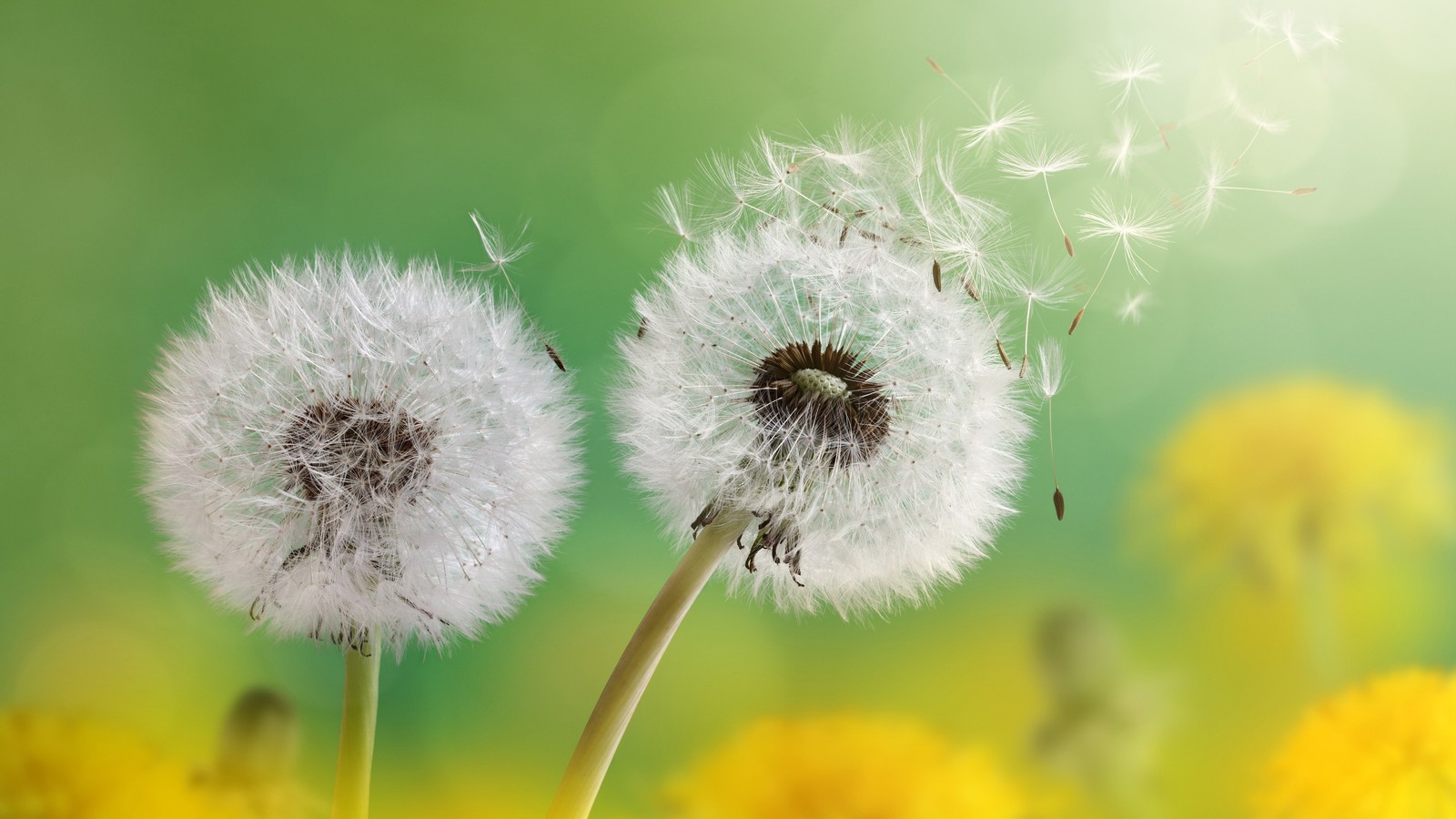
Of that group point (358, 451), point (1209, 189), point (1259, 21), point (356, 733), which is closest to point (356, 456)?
point (358, 451)

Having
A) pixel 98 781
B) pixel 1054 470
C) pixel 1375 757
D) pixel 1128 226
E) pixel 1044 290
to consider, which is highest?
pixel 1128 226

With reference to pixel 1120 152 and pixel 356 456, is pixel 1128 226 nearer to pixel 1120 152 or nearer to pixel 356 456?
pixel 1120 152

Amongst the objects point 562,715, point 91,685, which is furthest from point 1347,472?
point 91,685

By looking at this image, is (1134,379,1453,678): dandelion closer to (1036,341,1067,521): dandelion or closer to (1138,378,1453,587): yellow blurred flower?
(1138,378,1453,587): yellow blurred flower

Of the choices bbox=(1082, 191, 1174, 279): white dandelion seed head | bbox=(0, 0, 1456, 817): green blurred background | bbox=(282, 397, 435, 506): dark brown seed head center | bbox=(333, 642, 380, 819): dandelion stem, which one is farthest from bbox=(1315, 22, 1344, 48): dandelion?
bbox=(333, 642, 380, 819): dandelion stem

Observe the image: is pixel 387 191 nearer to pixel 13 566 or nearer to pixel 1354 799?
pixel 13 566

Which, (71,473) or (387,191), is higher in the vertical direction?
(387,191)
